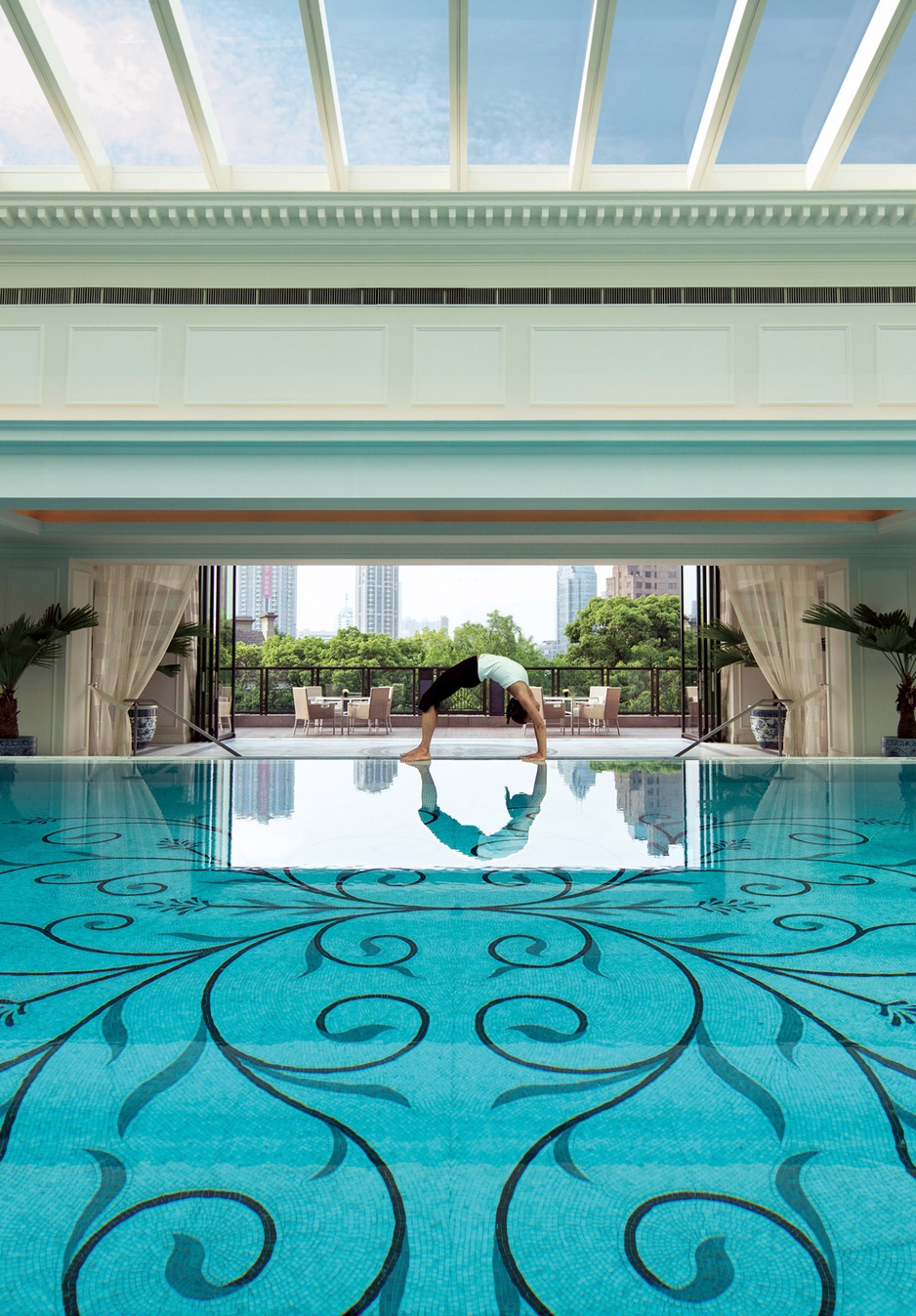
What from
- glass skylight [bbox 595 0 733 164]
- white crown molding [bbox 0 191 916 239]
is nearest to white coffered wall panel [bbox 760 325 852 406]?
white crown molding [bbox 0 191 916 239]

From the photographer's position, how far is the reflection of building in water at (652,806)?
3.34 meters

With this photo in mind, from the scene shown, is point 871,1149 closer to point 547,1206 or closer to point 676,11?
point 547,1206

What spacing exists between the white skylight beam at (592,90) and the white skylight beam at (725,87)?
740 mm

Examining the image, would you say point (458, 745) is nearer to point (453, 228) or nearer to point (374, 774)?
point (374, 774)

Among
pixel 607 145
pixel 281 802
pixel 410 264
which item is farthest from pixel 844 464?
pixel 281 802

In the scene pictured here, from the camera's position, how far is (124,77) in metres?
5.75

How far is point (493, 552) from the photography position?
816 centimetres

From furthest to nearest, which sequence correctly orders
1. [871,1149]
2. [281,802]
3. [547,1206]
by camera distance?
[281,802] < [871,1149] < [547,1206]

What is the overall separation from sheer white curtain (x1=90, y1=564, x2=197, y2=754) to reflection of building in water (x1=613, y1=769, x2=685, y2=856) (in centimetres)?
567

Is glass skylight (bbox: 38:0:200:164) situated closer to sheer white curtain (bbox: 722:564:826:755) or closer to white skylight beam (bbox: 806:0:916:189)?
white skylight beam (bbox: 806:0:916:189)

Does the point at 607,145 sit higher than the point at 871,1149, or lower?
higher

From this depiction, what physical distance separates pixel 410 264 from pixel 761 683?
6782 millimetres

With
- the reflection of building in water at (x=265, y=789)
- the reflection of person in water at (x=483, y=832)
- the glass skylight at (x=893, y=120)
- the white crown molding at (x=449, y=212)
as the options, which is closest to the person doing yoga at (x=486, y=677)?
the reflection of building in water at (x=265, y=789)

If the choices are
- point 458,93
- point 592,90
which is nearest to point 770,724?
point 592,90
